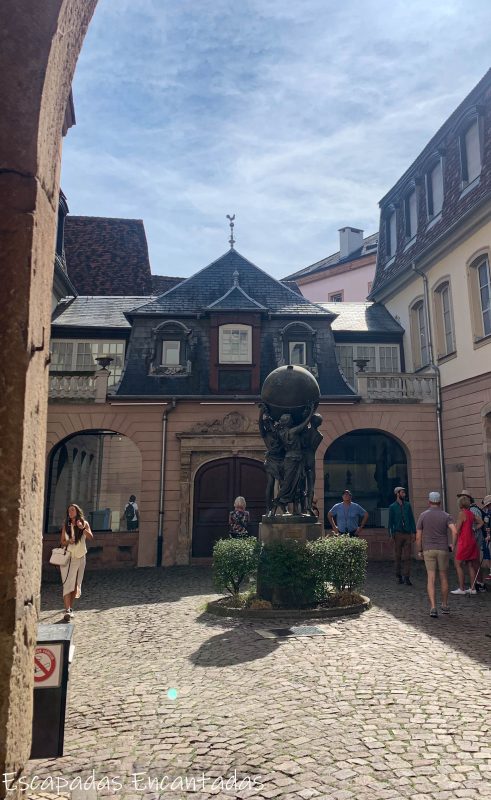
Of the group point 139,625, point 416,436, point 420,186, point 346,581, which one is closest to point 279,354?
point 416,436

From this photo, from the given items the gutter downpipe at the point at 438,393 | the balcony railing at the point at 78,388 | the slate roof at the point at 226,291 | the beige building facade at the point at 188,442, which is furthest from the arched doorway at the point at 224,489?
the gutter downpipe at the point at 438,393

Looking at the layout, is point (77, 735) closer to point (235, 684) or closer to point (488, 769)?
point (235, 684)

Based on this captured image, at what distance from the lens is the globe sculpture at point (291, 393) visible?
9.41 meters

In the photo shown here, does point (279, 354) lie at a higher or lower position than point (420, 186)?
lower

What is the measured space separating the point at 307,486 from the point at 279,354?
29.0 ft

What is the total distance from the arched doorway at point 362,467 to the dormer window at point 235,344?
565 cm

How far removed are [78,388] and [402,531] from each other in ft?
33.4

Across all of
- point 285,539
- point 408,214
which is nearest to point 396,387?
point 408,214

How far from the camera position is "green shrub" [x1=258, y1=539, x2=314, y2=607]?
8078mm

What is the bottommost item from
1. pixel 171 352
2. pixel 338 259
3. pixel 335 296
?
pixel 171 352

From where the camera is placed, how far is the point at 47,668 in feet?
10.1

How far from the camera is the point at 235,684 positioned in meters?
5.07

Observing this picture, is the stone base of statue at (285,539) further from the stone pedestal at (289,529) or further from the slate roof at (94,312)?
the slate roof at (94,312)

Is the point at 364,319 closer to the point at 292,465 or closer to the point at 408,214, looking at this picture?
the point at 408,214
